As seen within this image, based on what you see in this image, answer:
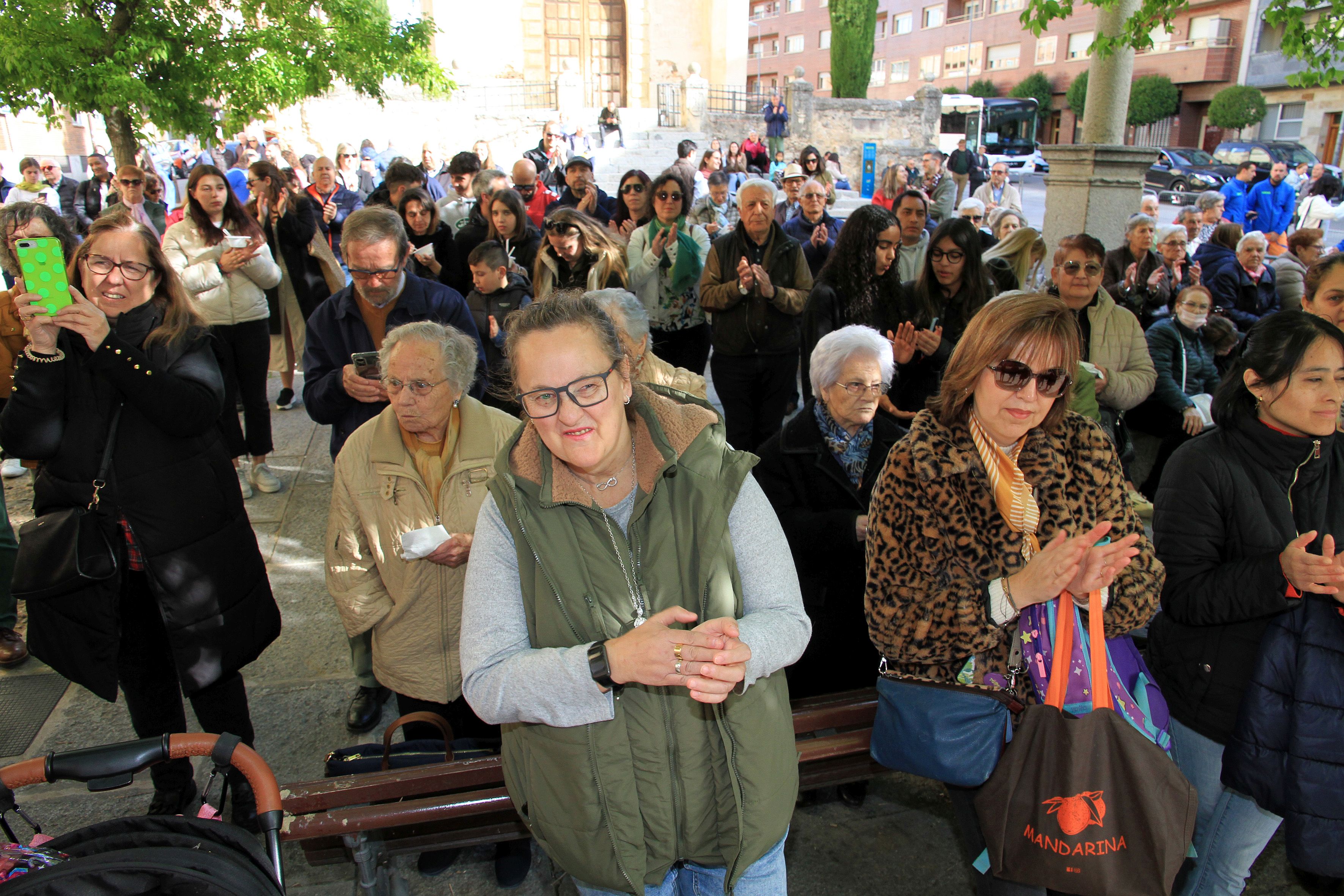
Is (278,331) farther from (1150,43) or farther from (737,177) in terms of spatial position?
(737,177)

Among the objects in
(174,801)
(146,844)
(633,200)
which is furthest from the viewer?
(633,200)

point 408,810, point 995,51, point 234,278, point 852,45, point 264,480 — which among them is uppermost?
point 995,51

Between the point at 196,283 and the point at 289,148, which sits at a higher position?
the point at 289,148

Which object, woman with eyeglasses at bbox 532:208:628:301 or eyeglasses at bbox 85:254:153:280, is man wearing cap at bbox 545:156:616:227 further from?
eyeglasses at bbox 85:254:153:280

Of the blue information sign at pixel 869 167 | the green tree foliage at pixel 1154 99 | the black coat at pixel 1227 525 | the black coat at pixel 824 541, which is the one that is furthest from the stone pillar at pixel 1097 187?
the green tree foliage at pixel 1154 99

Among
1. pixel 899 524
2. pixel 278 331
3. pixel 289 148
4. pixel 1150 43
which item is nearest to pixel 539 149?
pixel 278 331

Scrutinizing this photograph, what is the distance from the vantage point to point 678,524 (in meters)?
1.80

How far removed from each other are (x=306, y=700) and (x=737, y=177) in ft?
45.4

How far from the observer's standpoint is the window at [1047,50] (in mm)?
45250

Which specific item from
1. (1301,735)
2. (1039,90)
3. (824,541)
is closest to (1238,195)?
(824,541)

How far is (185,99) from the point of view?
745 centimetres

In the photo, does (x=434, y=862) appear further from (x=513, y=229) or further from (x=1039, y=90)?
(x=1039, y=90)

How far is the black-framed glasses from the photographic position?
1790 mm

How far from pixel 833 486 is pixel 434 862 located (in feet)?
6.32
